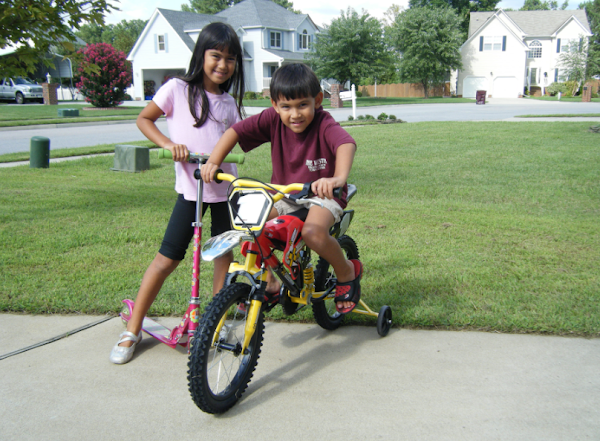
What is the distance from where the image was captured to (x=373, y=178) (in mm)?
9578

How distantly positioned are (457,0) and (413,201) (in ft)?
224

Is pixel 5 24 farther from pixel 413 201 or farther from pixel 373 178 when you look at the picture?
pixel 373 178

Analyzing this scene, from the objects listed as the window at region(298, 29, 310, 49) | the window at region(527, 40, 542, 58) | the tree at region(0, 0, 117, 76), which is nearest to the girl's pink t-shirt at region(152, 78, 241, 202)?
the tree at region(0, 0, 117, 76)

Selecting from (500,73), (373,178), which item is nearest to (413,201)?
(373,178)

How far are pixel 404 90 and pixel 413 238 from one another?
169ft

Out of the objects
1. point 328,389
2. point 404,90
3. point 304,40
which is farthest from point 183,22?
point 328,389

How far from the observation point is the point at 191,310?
3.09 meters

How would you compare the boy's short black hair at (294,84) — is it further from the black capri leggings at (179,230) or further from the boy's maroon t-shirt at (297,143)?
the black capri leggings at (179,230)

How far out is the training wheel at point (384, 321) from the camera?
3.61m

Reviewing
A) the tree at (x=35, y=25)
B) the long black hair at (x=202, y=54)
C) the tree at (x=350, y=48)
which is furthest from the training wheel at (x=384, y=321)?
the tree at (x=350, y=48)

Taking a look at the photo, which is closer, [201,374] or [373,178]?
[201,374]

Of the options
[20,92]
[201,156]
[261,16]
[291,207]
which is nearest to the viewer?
[201,156]

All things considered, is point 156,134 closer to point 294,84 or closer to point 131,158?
point 294,84

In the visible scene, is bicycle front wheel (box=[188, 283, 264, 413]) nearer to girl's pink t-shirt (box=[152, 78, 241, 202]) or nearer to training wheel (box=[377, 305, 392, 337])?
girl's pink t-shirt (box=[152, 78, 241, 202])
